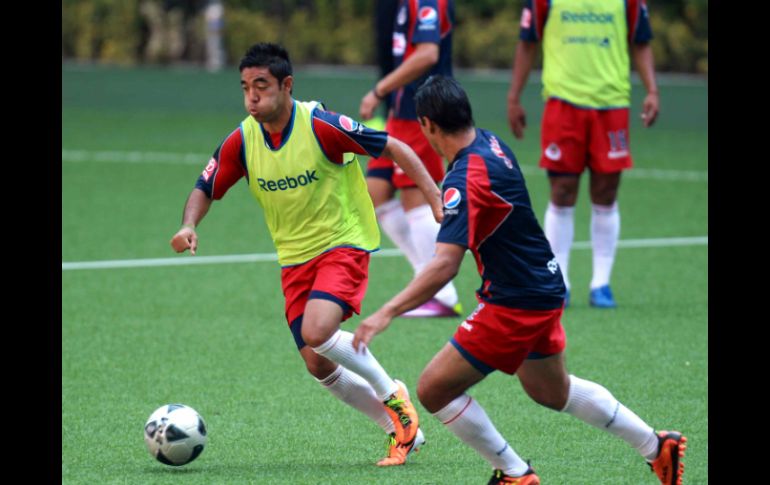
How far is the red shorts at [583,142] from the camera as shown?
942cm

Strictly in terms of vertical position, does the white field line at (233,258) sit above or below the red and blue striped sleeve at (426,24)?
below

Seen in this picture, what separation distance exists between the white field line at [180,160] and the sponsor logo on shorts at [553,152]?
6379 mm

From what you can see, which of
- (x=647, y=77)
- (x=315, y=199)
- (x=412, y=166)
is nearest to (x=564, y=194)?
(x=647, y=77)

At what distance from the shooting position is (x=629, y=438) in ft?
18.0

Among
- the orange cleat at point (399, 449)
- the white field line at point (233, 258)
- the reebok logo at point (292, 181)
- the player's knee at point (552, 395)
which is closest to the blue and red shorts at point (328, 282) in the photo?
the reebok logo at point (292, 181)

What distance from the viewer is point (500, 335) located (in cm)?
521

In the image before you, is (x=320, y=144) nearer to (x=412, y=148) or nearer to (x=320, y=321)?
(x=320, y=321)

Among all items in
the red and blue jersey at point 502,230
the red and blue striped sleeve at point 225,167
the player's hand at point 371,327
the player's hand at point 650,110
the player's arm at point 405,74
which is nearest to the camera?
the player's hand at point 371,327

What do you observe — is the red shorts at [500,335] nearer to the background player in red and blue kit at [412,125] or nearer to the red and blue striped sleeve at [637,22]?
the background player in red and blue kit at [412,125]

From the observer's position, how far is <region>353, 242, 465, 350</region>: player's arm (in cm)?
481

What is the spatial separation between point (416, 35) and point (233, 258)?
309cm

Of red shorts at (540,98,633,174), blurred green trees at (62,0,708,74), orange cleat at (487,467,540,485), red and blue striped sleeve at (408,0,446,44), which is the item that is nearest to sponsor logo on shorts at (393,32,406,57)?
red and blue striped sleeve at (408,0,446,44)
